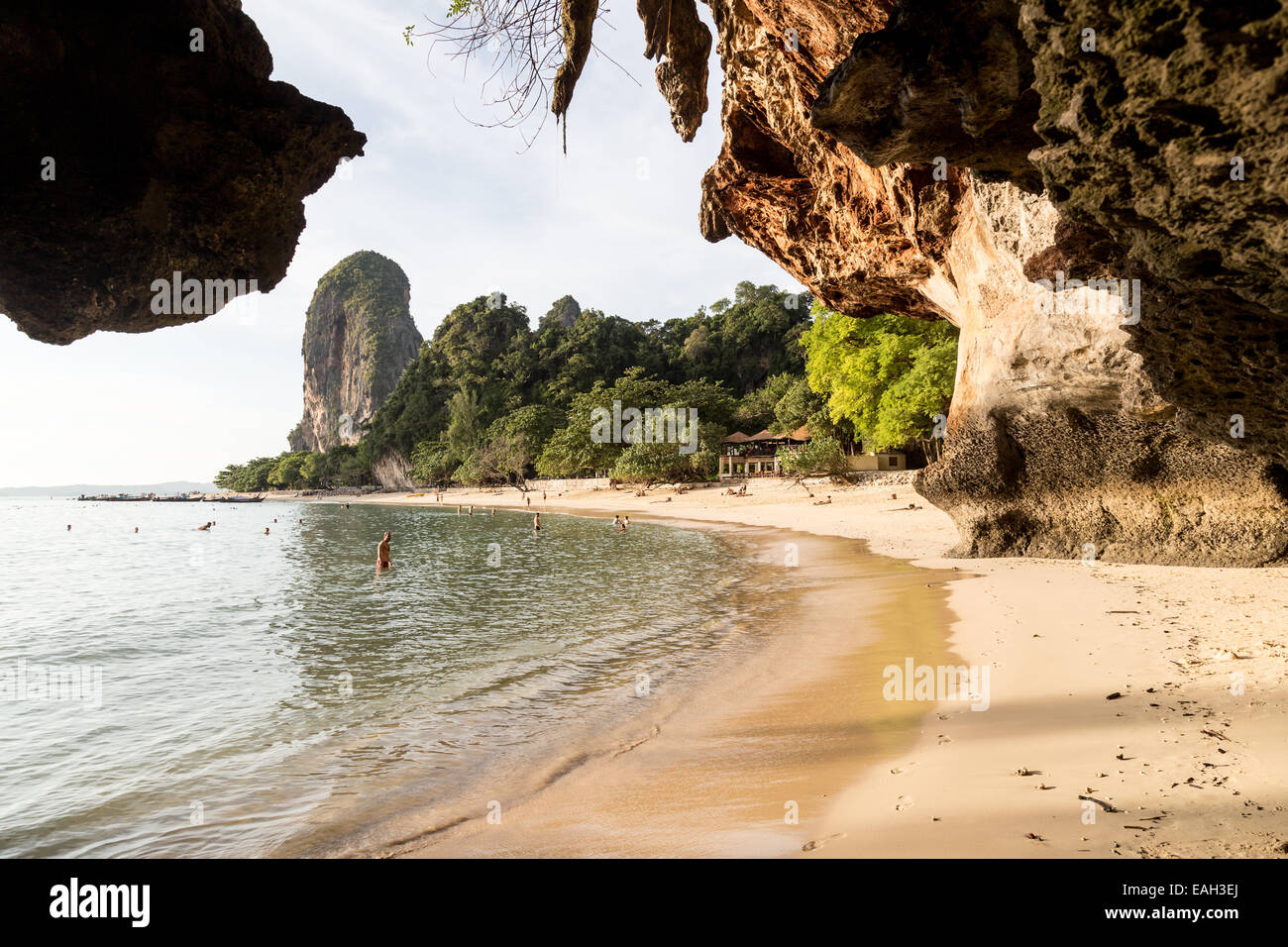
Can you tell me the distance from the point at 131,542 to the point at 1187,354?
5221 centimetres

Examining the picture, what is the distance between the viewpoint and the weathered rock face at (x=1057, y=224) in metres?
2.46

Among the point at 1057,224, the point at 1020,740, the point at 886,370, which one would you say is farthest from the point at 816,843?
the point at 886,370

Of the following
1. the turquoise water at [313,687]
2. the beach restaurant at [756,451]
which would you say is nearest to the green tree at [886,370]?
the beach restaurant at [756,451]

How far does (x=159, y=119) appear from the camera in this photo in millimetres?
4426

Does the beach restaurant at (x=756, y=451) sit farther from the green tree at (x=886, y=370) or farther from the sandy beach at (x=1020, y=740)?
the sandy beach at (x=1020, y=740)

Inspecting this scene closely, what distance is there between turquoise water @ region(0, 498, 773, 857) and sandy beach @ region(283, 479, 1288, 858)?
1300mm

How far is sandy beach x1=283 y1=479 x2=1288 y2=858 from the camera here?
3.76 metres

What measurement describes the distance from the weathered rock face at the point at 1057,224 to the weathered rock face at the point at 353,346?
155540 mm

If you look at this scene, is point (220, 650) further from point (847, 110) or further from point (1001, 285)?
point (1001, 285)

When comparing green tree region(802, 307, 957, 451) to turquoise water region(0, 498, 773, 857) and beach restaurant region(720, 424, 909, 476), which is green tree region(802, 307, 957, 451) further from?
turquoise water region(0, 498, 773, 857)

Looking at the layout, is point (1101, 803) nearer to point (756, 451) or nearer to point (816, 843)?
point (816, 843)

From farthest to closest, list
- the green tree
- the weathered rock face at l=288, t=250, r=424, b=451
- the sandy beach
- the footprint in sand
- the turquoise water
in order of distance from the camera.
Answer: the weathered rock face at l=288, t=250, r=424, b=451 < the green tree < the turquoise water < the footprint in sand < the sandy beach

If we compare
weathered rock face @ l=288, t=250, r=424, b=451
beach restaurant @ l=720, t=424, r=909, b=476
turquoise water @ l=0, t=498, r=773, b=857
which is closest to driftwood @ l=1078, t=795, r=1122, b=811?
turquoise water @ l=0, t=498, r=773, b=857

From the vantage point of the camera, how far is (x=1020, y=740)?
Answer: 208 inches
